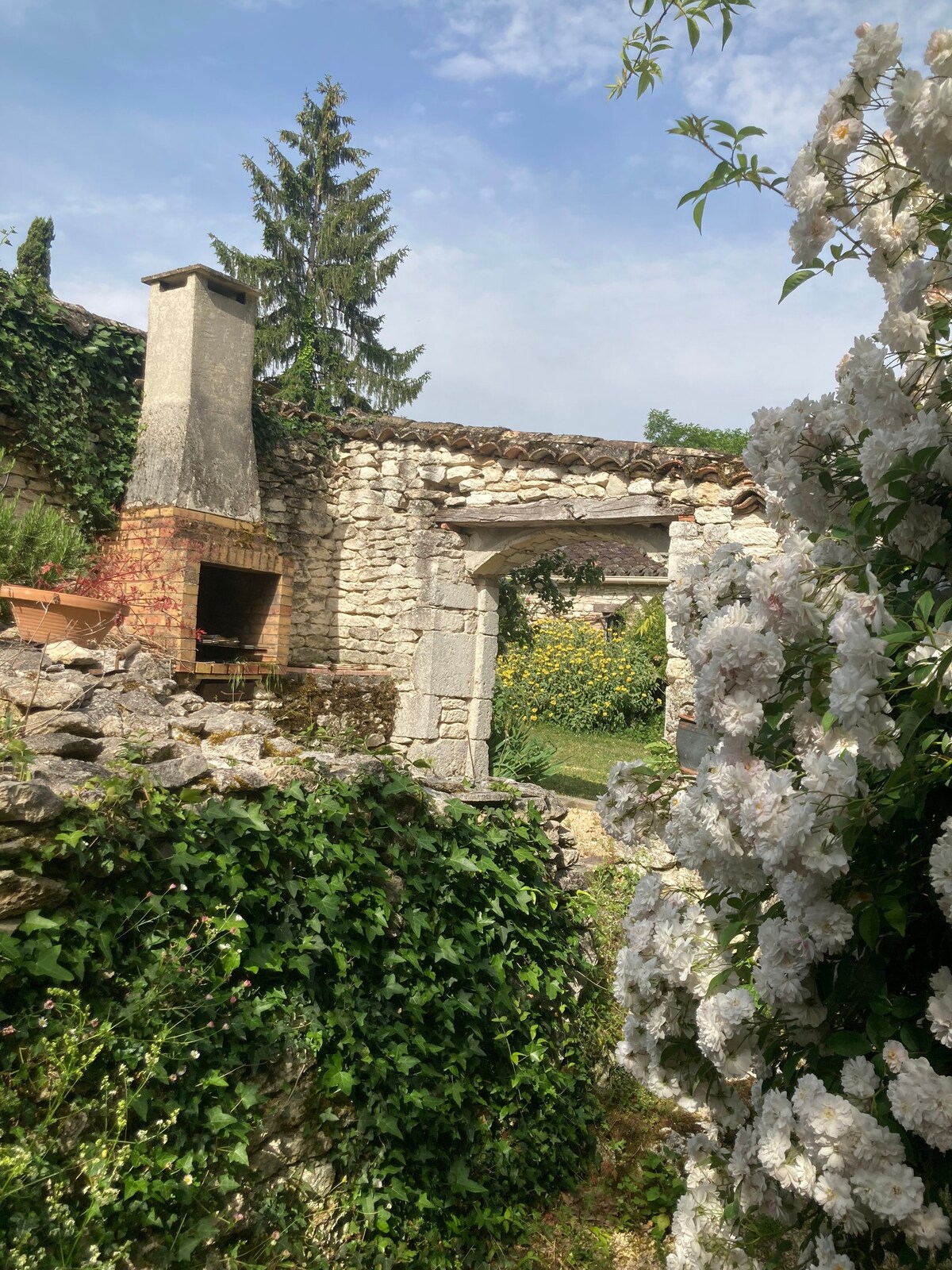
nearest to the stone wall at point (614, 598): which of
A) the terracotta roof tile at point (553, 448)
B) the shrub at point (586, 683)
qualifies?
the shrub at point (586, 683)

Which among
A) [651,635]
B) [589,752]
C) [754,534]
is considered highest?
[754,534]

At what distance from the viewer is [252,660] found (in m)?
7.27

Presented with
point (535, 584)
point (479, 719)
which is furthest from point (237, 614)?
point (535, 584)

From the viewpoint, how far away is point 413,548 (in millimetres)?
8641

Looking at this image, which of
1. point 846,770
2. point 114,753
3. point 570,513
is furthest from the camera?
point 570,513

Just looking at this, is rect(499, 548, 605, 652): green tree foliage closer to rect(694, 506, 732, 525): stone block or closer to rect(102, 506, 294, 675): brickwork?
rect(694, 506, 732, 525): stone block

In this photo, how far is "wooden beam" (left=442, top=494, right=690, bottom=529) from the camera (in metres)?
7.55

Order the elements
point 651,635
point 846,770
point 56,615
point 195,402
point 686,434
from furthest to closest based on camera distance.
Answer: point 686,434, point 651,635, point 195,402, point 56,615, point 846,770

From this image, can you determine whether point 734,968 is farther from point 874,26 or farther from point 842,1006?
point 874,26

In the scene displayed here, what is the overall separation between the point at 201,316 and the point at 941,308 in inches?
258

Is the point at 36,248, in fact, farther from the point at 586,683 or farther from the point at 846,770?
the point at 846,770

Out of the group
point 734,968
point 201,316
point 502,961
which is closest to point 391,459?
point 201,316

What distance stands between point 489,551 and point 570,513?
3.42ft

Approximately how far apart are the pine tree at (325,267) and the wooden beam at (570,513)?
996 centimetres
